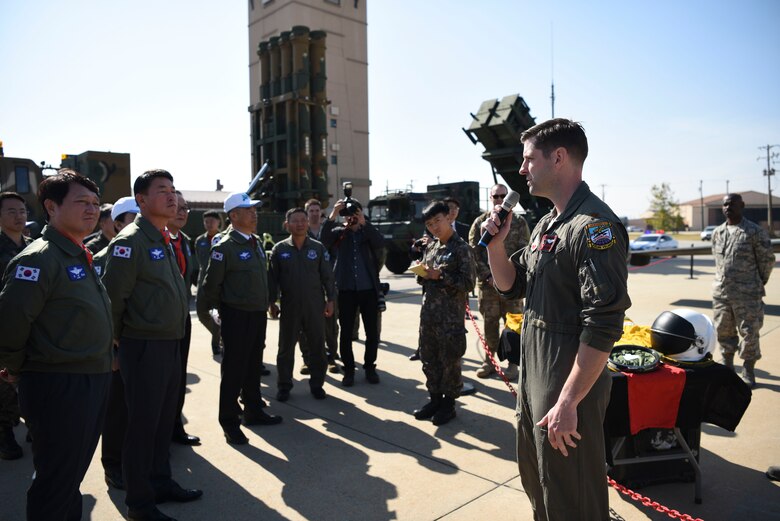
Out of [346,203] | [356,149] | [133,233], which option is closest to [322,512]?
[133,233]

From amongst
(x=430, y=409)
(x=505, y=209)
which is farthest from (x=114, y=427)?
(x=505, y=209)

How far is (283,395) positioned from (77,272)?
9.64ft

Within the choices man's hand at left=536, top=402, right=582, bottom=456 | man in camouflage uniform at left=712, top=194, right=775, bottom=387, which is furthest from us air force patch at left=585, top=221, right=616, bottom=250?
man in camouflage uniform at left=712, top=194, right=775, bottom=387

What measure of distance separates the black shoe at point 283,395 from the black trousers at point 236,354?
0.72 metres

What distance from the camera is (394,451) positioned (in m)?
3.89

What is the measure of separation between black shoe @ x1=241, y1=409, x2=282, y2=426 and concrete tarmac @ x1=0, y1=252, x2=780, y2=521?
8cm

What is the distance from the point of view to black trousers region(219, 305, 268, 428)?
4109 millimetres

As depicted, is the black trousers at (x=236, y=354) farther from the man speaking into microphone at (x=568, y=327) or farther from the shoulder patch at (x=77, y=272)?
the man speaking into microphone at (x=568, y=327)

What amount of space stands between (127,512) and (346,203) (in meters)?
3.70

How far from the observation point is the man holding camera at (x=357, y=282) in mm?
5656

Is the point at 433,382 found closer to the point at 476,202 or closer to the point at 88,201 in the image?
→ the point at 88,201

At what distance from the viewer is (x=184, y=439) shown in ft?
13.3

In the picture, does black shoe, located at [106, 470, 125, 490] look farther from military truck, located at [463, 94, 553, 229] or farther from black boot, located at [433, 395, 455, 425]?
military truck, located at [463, 94, 553, 229]

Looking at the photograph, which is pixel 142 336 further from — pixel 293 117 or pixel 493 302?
pixel 293 117
